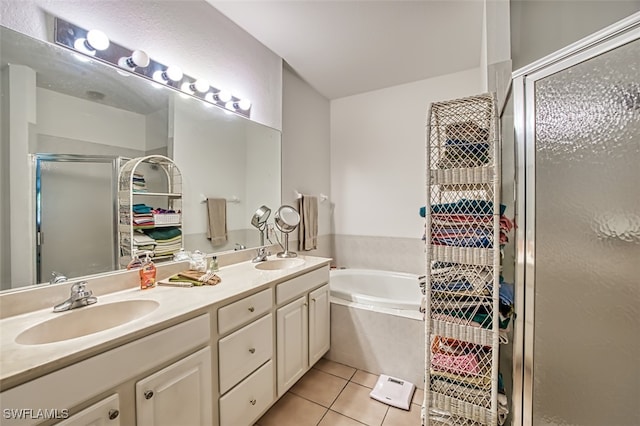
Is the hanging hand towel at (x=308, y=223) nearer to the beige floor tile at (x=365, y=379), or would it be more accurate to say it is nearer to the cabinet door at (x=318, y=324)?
the cabinet door at (x=318, y=324)

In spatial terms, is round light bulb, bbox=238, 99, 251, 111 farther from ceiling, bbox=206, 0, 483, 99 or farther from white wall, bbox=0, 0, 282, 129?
ceiling, bbox=206, 0, 483, 99

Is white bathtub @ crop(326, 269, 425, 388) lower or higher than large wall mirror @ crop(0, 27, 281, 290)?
lower

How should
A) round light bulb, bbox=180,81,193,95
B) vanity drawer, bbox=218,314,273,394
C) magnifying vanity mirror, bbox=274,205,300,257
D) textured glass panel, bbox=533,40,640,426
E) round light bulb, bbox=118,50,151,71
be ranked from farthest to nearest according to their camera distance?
magnifying vanity mirror, bbox=274,205,300,257, round light bulb, bbox=180,81,193,95, round light bulb, bbox=118,50,151,71, vanity drawer, bbox=218,314,273,394, textured glass panel, bbox=533,40,640,426

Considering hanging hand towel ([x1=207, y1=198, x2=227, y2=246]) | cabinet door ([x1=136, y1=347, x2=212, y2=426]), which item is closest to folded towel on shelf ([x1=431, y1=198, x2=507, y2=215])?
cabinet door ([x1=136, y1=347, x2=212, y2=426])

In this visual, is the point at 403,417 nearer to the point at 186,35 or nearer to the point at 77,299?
the point at 77,299

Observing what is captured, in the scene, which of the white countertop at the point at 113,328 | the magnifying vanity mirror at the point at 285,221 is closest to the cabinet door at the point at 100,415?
the white countertop at the point at 113,328

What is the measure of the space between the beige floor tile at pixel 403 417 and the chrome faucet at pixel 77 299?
165 centimetres

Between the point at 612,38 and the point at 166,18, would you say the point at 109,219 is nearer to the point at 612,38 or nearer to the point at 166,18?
the point at 166,18

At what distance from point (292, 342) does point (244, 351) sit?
1.40 ft

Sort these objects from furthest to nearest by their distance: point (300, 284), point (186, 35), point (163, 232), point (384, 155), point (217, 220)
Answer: point (384, 155) < point (217, 220) < point (300, 284) < point (186, 35) < point (163, 232)

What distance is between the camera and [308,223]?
2.62 m

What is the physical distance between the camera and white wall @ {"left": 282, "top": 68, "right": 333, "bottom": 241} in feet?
8.21

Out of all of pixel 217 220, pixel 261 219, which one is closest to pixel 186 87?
pixel 217 220

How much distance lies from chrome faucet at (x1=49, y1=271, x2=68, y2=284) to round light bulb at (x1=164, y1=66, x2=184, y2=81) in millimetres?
1161
